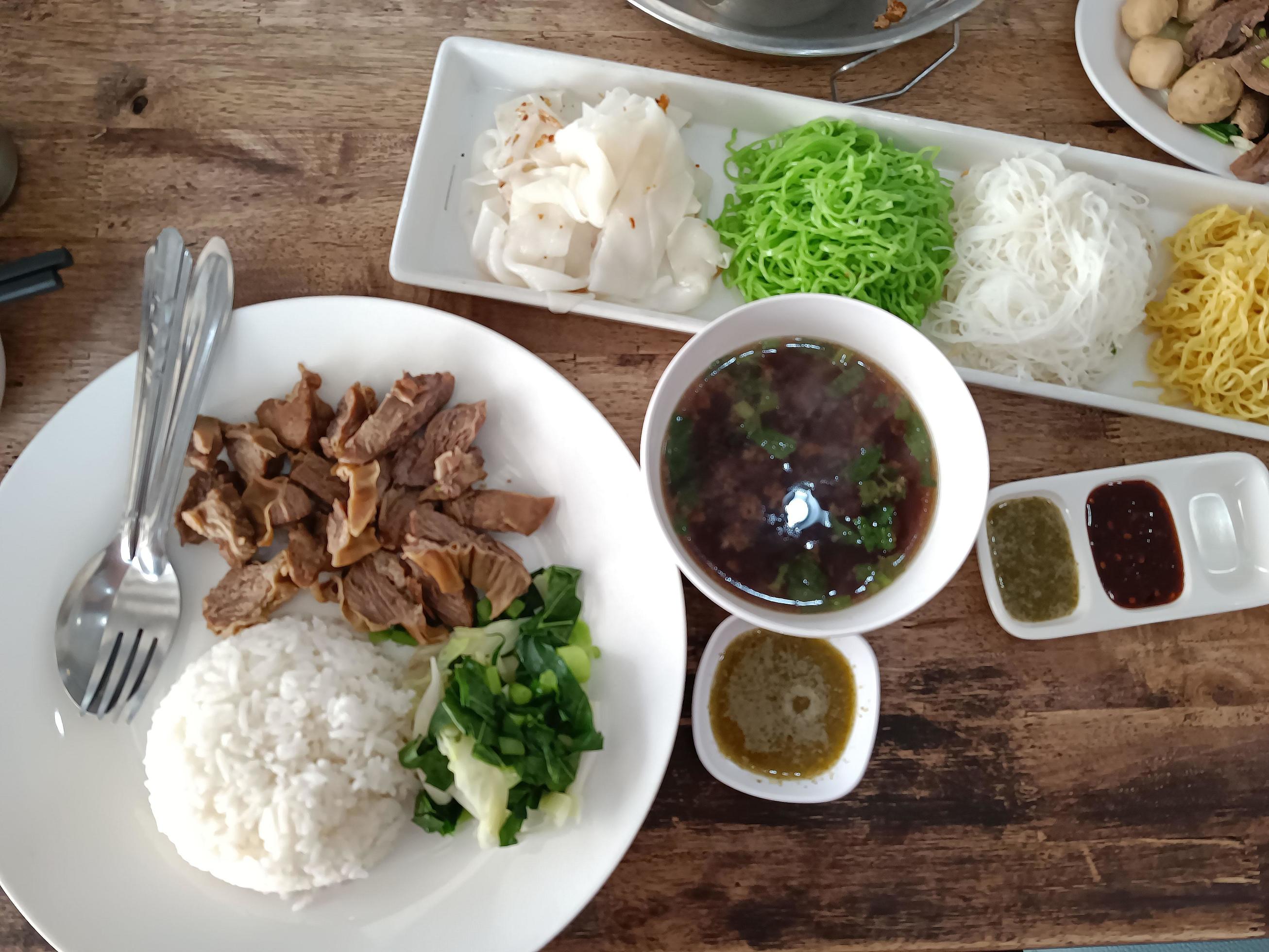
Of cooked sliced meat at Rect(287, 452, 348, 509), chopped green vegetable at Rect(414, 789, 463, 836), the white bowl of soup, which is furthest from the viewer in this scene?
cooked sliced meat at Rect(287, 452, 348, 509)

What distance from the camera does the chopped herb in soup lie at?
1534 millimetres

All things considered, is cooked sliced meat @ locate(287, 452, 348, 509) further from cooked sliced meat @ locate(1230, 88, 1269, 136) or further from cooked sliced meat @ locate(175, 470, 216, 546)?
cooked sliced meat @ locate(1230, 88, 1269, 136)

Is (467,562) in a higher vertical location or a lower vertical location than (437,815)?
higher

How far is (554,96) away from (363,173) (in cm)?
52

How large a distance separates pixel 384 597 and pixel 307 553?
192 millimetres

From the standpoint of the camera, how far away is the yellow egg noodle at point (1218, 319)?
1810 millimetres

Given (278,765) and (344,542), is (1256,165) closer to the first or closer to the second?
(344,542)

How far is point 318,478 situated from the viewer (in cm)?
175

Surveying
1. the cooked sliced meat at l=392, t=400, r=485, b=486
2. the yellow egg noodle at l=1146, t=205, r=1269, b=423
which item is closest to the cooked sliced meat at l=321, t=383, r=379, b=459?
the cooked sliced meat at l=392, t=400, r=485, b=486

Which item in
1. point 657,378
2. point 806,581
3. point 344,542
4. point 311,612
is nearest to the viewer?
point 806,581

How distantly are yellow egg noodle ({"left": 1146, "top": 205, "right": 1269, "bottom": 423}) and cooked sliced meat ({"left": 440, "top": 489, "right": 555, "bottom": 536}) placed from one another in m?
1.53

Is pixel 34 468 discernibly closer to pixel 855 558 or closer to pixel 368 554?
pixel 368 554

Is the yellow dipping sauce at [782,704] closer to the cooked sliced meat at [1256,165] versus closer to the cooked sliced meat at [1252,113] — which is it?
the cooked sliced meat at [1256,165]

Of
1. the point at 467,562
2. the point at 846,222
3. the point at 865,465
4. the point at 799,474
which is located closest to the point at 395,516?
the point at 467,562
